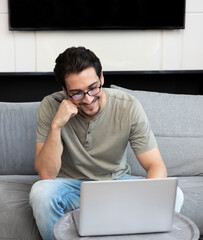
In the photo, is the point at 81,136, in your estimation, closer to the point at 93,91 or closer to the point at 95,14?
the point at 93,91

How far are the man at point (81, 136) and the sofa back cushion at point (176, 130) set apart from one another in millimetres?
378

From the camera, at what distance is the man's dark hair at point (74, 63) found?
1.63 m

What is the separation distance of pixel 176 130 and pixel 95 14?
1.36 metres

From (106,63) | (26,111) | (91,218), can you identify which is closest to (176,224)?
(91,218)

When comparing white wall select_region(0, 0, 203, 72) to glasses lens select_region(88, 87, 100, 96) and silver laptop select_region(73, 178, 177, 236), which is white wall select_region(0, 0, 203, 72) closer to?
glasses lens select_region(88, 87, 100, 96)

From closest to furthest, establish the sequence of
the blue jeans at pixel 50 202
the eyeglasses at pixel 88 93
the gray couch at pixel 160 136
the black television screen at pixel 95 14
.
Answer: the blue jeans at pixel 50 202
the eyeglasses at pixel 88 93
the gray couch at pixel 160 136
the black television screen at pixel 95 14

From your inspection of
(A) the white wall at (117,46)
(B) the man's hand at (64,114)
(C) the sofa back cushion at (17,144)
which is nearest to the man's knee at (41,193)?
(B) the man's hand at (64,114)

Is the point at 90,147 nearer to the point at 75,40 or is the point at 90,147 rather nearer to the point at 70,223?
the point at 70,223

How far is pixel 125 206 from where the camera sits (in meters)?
1.18

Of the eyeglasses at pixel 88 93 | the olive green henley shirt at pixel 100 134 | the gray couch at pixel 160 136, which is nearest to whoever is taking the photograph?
the eyeglasses at pixel 88 93

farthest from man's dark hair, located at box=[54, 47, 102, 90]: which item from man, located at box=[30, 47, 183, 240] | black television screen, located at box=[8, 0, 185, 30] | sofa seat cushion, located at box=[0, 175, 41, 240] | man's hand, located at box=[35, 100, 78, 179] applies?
black television screen, located at box=[8, 0, 185, 30]

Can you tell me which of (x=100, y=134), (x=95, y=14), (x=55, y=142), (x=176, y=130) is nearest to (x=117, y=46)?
(x=95, y=14)

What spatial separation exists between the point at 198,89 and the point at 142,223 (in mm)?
2274

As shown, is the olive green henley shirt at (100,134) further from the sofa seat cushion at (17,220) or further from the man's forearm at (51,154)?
the sofa seat cushion at (17,220)
